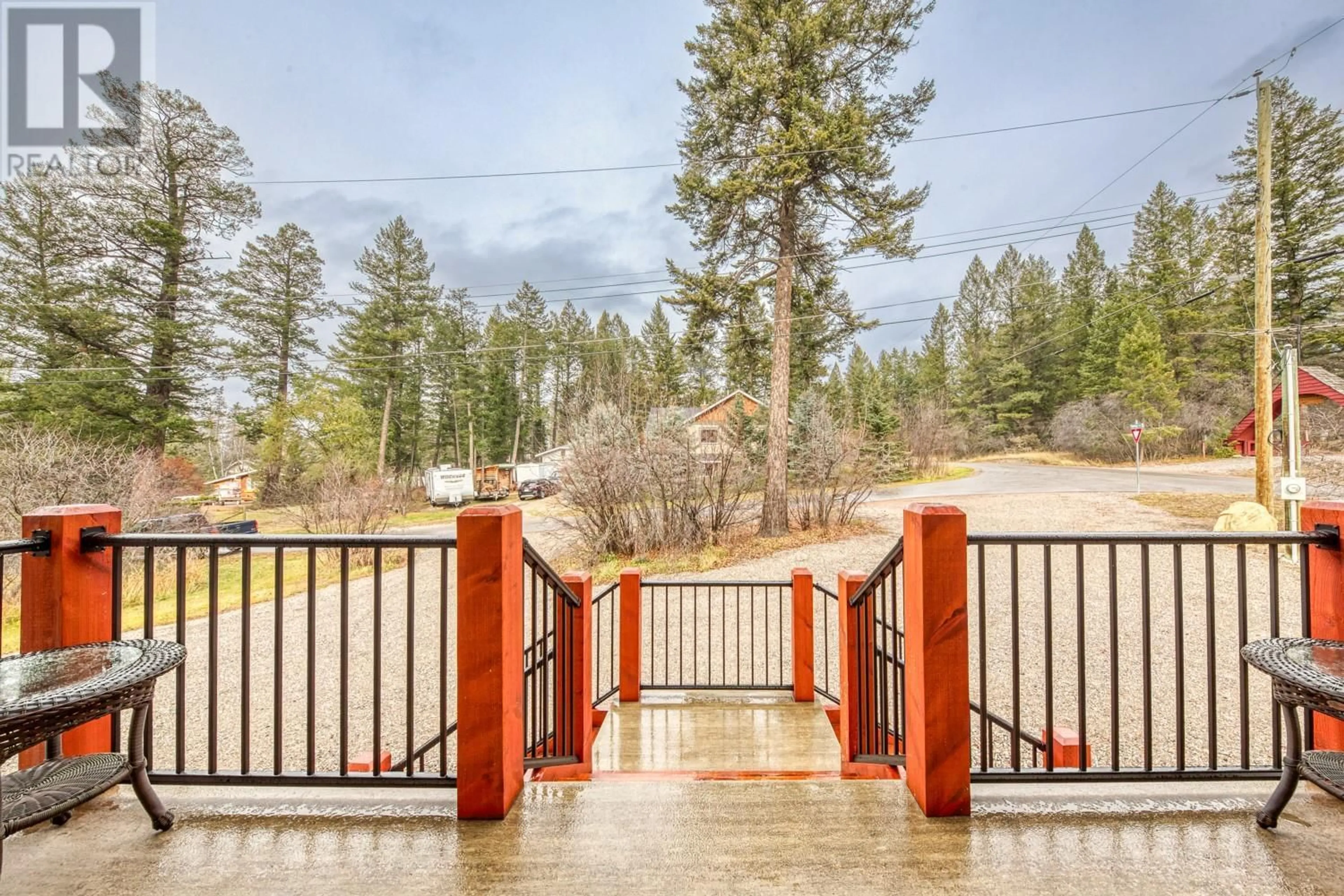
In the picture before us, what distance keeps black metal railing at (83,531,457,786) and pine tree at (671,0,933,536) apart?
680 centimetres

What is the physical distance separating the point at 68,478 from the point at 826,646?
11.4 meters

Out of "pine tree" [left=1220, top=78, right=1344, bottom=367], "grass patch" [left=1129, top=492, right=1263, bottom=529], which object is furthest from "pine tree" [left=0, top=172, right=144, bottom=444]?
"pine tree" [left=1220, top=78, right=1344, bottom=367]

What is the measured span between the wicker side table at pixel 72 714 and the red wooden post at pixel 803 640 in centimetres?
379

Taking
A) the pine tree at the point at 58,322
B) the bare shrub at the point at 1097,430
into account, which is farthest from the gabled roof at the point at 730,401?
the pine tree at the point at 58,322

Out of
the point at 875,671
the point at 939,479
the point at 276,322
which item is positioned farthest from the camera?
the point at 939,479

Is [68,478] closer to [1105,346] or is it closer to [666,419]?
[666,419]

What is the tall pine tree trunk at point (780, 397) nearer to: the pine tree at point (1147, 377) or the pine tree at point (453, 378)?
the pine tree at point (453, 378)

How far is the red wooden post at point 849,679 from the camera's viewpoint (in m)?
2.77

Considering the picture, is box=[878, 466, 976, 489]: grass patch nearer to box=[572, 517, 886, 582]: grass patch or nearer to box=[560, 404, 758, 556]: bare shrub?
box=[572, 517, 886, 582]: grass patch

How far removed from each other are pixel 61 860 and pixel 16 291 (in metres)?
19.3

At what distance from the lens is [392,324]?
21.8 m

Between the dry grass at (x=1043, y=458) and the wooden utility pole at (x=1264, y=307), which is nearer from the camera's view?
the wooden utility pole at (x=1264, y=307)

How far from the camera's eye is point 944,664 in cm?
159

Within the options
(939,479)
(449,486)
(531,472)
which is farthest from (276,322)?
(939,479)
